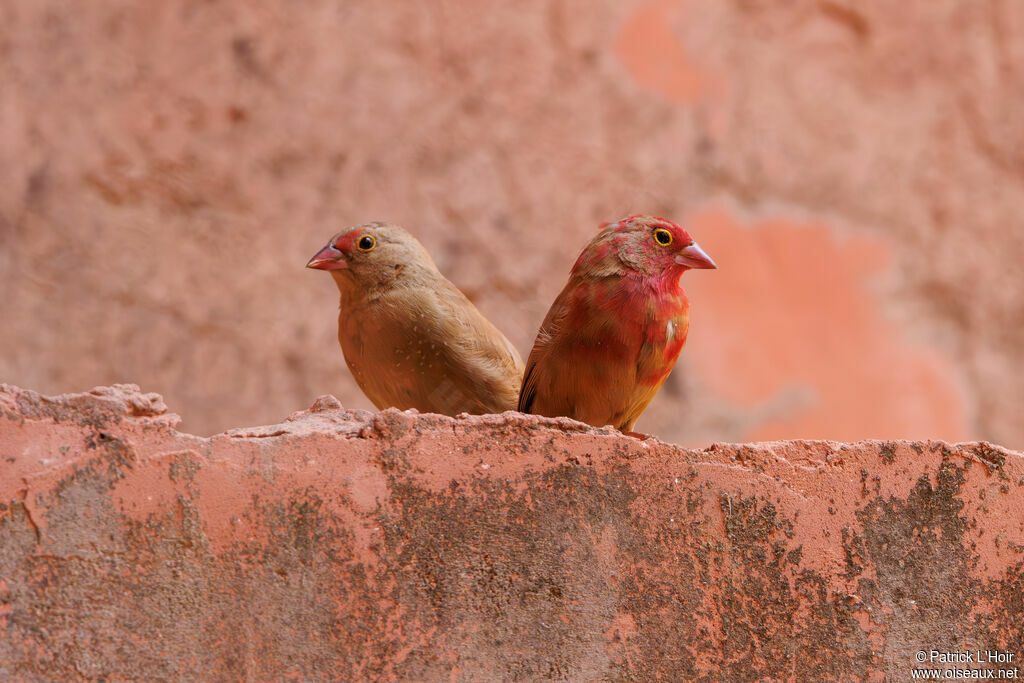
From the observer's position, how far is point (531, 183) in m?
4.93

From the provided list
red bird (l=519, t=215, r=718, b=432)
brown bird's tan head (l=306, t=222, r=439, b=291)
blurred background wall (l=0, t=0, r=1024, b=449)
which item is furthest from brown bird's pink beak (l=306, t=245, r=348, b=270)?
blurred background wall (l=0, t=0, r=1024, b=449)

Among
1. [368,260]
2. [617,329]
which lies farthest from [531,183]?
[617,329]

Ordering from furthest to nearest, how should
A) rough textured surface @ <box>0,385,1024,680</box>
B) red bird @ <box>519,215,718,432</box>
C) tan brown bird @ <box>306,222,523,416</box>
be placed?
tan brown bird @ <box>306,222,523,416</box>
red bird @ <box>519,215,718,432</box>
rough textured surface @ <box>0,385,1024,680</box>

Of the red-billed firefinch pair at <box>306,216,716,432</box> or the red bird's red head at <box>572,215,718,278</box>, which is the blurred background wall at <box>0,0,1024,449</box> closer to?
the red-billed firefinch pair at <box>306,216,716,432</box>

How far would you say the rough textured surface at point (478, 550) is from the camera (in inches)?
60.7

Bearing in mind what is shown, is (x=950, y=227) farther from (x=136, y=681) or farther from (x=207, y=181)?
(x=136, y=681)

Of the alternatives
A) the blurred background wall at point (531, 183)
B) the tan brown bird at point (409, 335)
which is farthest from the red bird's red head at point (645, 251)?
the blurred background wall at point (531, 183)

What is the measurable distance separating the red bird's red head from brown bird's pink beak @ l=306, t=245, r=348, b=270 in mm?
554

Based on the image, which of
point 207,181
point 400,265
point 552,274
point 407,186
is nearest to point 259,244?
point 207,181

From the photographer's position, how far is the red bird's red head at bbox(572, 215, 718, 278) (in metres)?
2.18

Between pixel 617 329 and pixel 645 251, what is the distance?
7.3 inches

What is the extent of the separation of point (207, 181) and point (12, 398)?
3.23m

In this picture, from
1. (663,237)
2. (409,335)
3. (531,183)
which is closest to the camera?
(663,237)

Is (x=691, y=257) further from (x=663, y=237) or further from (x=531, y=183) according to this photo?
(x=531, y=183)
